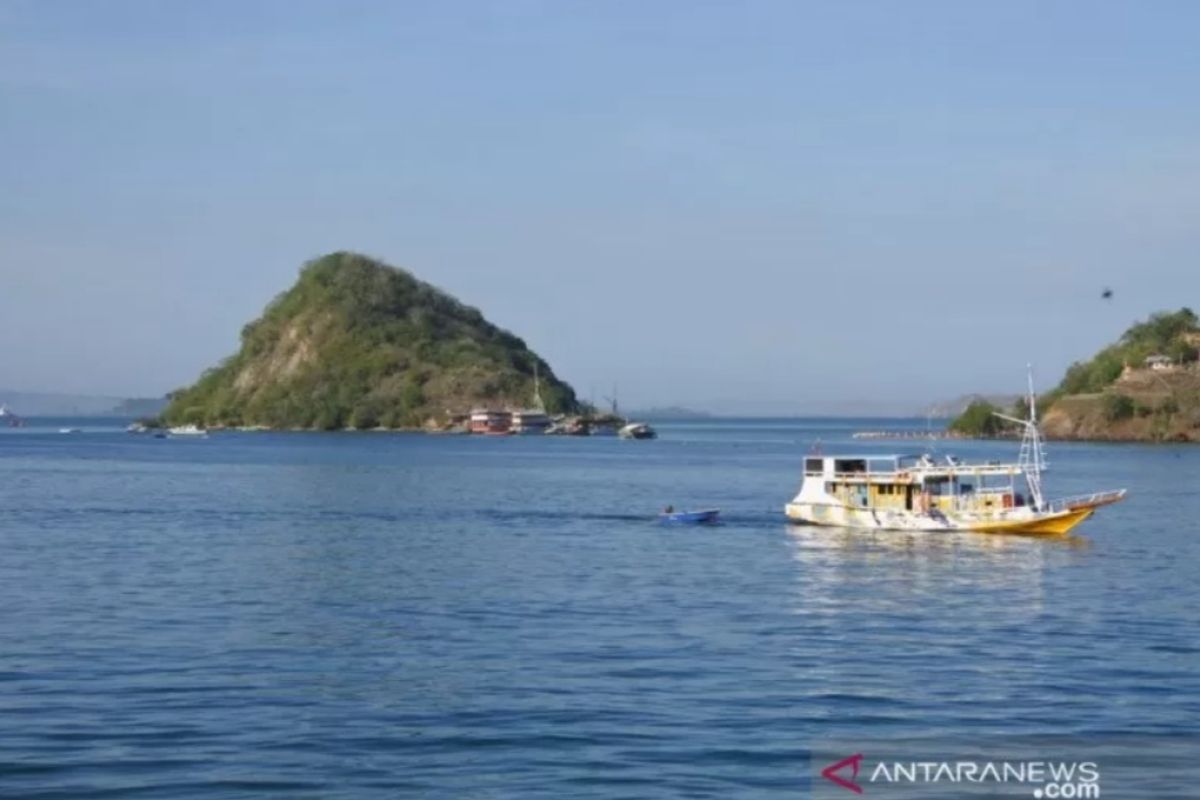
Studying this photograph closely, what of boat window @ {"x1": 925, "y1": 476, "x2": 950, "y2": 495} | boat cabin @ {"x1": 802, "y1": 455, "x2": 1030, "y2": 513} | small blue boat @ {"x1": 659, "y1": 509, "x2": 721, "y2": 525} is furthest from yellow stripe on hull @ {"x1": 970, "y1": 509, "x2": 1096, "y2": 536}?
small blue boat @ {"x1": 659, "y1": 509, "x2": 721, "y2": 525}

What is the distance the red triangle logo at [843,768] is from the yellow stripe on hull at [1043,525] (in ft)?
163

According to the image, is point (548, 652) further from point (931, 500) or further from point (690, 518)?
point (690, 518)

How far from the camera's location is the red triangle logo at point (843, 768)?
1125 inches

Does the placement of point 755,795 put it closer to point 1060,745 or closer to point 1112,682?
point 1060,745

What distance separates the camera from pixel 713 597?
53.5 metres

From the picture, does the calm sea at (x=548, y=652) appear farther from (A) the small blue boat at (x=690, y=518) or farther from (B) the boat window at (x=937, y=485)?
(B) the boat window at (x=937, y=485)

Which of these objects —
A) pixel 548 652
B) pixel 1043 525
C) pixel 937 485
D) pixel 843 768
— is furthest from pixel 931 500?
pixel 843 768

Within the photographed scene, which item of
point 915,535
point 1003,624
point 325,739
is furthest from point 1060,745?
point 915,535

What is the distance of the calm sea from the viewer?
30.1 m

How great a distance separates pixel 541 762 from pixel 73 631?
59.9 ft

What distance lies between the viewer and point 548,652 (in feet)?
135

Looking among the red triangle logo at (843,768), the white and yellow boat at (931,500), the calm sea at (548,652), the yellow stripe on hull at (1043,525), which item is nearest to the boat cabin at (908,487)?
the white and yellow boat at (931,500)

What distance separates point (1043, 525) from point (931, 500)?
5.07m

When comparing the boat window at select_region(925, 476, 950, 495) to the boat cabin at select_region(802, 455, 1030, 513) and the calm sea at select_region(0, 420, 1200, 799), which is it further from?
the calm sea at select_region(0, 420, 1200, 799)
